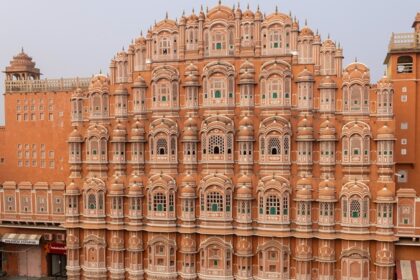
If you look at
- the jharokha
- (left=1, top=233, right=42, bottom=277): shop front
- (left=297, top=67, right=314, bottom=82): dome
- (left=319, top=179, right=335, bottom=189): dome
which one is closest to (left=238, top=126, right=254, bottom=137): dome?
the jharokha

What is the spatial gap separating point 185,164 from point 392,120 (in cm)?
1461

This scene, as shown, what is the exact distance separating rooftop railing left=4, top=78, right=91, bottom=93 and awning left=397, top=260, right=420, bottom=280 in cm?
3222

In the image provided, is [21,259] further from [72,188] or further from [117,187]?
[117,187]

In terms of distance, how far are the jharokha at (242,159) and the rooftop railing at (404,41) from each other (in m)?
0.12

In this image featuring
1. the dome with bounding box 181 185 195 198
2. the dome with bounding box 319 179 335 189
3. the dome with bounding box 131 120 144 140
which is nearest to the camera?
the dome with bounding box 319 179 335 189

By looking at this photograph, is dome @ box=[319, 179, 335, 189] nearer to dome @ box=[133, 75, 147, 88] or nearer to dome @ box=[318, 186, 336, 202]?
dome @ box=[318, 186, 336, 202]

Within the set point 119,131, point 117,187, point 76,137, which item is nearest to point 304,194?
point 117,187

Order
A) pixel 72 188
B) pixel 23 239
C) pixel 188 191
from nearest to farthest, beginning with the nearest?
pixel 188 191 < pixel 72 188 < pixel 23 239

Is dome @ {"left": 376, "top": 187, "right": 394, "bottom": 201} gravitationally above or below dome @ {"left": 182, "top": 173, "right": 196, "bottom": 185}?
below

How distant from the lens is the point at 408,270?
98.8ft

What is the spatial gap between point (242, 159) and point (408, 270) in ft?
43.4

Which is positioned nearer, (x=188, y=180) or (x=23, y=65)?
(x=188, y=180)

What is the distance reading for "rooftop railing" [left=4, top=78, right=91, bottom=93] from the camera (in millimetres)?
45375

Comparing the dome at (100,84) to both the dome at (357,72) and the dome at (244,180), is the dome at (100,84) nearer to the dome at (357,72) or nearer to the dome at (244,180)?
the dome at (244,180)
